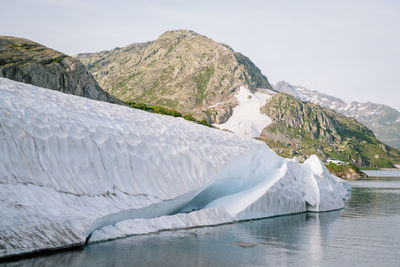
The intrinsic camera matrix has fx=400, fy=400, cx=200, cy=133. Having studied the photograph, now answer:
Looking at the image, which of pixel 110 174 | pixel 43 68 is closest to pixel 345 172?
pixel 43 68

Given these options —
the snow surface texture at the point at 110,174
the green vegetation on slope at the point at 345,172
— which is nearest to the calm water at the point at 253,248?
the snow surface texture at the point at 110,174

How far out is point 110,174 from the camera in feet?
70.8

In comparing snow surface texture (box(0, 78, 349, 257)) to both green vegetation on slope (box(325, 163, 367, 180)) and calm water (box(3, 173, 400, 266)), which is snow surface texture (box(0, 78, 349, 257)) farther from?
green vegetation on slope (box(325, 163, 367, 180))

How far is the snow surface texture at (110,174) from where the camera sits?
17.2m

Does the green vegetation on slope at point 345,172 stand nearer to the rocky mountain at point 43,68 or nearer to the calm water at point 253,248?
the rocky mountain at point 43,68

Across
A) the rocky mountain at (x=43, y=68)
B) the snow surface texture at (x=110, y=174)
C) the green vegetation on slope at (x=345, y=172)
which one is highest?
the rocky mountain at (x=43, y=68)

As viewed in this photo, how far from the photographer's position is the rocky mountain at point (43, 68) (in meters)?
53.7

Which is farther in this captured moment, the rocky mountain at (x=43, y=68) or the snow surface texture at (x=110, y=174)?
the rocky mountain at (x=43, y=68)

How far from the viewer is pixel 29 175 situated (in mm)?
18156

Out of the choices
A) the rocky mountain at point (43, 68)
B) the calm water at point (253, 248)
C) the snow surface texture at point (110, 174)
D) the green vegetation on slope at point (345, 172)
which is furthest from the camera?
the green vegetation on slope at point (345, 172)

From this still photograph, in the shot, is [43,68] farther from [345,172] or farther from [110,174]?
[345,172]

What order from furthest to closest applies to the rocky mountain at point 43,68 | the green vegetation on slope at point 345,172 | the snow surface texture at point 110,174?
1. the green vegetation on slope at point 345,172
2. the rocky mountain at point 43,68
3. the snow surface texture at point 110,174

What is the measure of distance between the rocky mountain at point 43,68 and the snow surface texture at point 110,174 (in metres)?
32.8

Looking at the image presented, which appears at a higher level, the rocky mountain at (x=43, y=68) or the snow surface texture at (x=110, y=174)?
the rocky mountain at (x=43, y=68)
